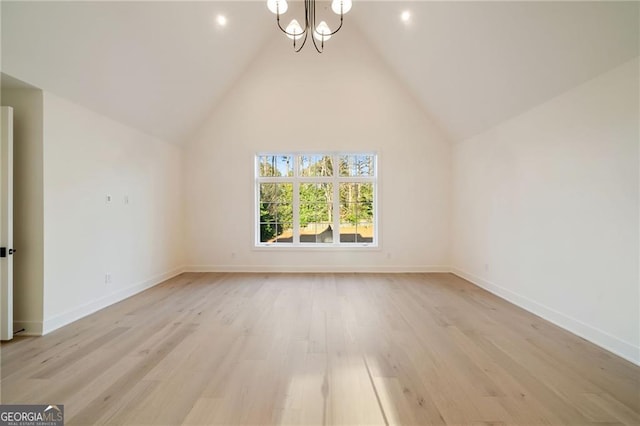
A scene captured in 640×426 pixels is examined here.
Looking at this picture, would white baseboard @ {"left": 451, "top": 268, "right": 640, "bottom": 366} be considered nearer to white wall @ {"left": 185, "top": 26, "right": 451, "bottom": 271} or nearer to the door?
white wall @ {"left": 185, "top": 26, "right": 451, "bottom": 271}

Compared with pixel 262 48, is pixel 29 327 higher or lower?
lower

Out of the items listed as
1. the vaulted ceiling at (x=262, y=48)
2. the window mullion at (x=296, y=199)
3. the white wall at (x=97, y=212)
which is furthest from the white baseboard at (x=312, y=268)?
the vaulted ceiling at (x=262, y=48)

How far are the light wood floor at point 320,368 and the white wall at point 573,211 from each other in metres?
0.32

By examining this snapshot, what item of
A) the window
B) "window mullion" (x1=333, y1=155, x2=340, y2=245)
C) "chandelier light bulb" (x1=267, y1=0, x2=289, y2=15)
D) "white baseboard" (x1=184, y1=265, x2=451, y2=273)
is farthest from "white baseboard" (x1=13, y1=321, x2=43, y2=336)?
"window mullion" (x1=333, y1=155, x2=340, y2=245)

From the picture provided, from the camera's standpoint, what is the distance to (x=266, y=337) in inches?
95.2

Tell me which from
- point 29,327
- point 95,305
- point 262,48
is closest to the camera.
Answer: point 29,327

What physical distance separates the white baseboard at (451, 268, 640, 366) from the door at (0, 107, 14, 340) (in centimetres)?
537

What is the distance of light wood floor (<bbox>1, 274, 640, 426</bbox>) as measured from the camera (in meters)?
1.50

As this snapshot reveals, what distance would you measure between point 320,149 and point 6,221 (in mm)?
4154

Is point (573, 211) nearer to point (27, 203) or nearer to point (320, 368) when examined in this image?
point (320, 368)

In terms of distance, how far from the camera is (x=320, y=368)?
1.93m

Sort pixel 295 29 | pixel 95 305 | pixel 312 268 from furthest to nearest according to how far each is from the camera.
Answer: pixel 312 268, pixel 95 305, pixel 295 29

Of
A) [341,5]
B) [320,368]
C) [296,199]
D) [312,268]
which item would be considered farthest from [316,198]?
[320,368]

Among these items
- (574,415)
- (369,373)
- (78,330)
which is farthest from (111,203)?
(574,415)
